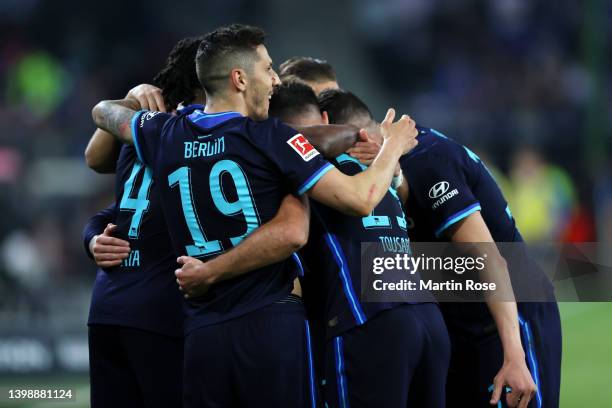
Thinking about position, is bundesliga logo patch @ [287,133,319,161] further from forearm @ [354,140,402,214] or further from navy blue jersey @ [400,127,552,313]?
navy blue jersey @ [400,127,552,313]

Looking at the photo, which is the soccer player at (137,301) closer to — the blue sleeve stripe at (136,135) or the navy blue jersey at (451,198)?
the blue sleeve stripe at (136,135)

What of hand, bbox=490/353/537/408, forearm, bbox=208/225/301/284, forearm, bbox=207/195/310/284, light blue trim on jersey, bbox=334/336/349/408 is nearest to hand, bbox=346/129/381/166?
forearm, bbox=207/195/310/284

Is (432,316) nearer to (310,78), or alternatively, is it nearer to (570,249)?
(310,78)

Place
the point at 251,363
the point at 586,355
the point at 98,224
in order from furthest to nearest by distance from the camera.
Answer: the point at 586,355, the point at 98,224, the point at 251,363

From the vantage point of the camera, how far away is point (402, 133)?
4398mm

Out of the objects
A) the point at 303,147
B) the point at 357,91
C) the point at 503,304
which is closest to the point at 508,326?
the point at 503,304

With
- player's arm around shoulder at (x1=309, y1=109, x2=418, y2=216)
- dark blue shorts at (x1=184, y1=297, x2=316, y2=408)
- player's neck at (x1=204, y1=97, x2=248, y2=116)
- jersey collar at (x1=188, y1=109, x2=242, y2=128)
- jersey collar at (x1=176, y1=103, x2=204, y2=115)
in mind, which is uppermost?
jersey collar at (x1=176, y1=103, x2=204, y2=115)

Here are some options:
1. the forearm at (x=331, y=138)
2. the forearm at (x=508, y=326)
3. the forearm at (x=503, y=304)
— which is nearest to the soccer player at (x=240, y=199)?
the forearm at (x=331, y=138)

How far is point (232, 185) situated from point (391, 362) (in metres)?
1.00

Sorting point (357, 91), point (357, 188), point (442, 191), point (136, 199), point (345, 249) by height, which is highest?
point (357, 91)

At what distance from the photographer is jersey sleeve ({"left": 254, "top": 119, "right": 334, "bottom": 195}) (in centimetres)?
409

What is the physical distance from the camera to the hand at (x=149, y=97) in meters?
4.78

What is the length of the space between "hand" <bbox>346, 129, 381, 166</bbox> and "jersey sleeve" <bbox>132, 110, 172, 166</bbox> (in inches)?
32.6

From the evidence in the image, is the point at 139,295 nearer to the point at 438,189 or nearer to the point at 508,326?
the point at 438,189
